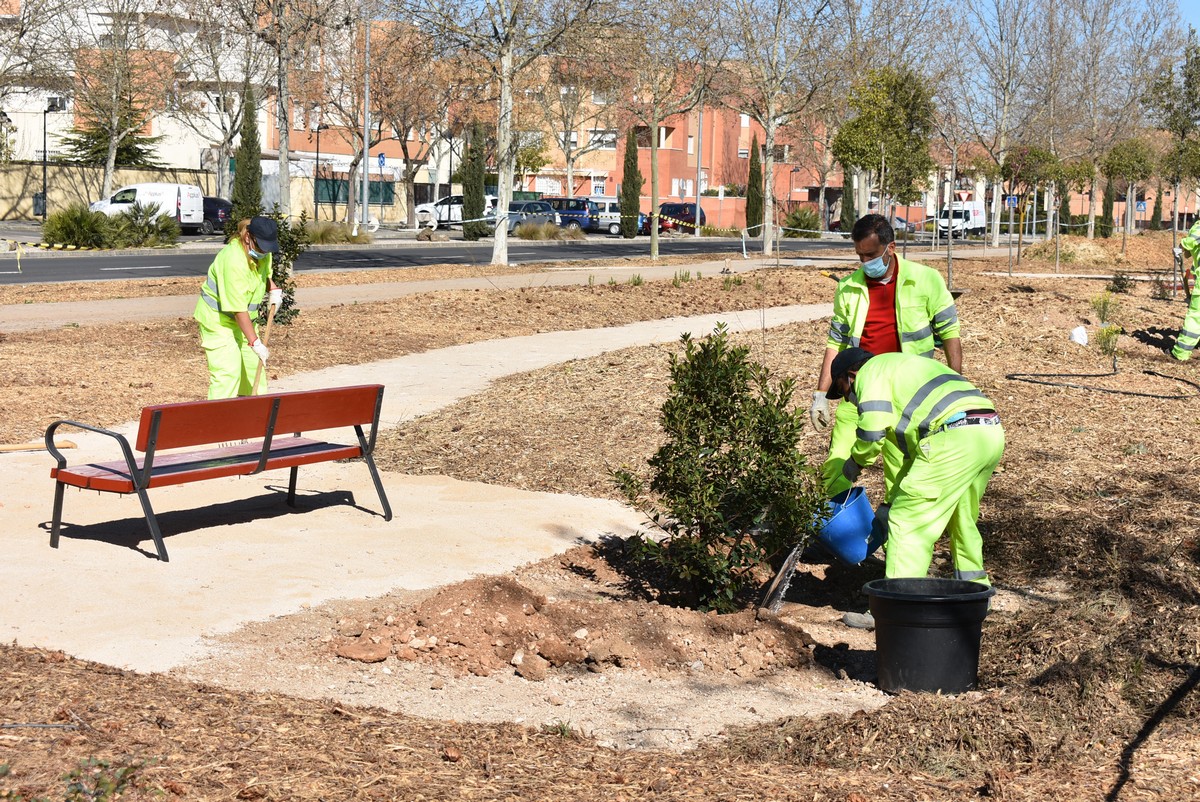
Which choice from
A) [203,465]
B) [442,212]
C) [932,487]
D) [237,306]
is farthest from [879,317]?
[442,212]

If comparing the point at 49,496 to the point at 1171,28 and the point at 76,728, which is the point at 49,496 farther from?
the point at 1171,28

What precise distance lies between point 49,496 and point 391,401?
12.8 ft

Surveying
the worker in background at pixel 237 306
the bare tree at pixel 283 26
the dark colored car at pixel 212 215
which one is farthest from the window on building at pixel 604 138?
the worker in background at pixel 237 306

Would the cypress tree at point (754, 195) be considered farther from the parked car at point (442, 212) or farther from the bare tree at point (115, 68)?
the bare tree at point (115, 68)

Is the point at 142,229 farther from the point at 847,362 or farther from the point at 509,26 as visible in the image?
the point at 847,362

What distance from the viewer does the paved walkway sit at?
552cm

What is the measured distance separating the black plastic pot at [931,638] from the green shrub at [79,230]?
1228 inches

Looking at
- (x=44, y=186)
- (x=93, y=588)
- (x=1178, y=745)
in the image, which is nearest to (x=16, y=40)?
(x=44, y=186)

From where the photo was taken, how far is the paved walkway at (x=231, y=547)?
5.52 m

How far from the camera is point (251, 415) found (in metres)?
6.97

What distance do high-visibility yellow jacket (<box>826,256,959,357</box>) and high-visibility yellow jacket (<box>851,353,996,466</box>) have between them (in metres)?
1.08

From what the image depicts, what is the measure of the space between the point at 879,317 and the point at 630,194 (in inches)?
1893

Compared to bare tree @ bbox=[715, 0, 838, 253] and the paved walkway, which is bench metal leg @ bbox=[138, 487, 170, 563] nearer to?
the paved walkway

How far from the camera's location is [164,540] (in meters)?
6.91
